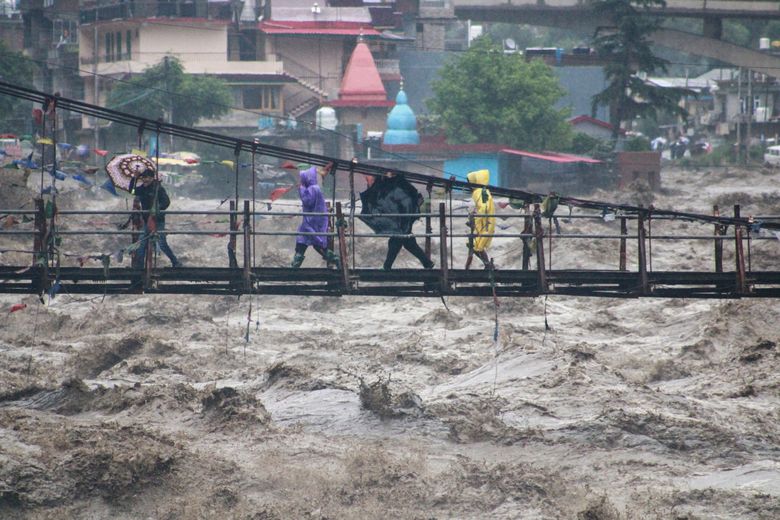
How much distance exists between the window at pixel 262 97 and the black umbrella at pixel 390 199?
136ft

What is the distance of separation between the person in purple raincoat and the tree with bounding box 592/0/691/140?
37182 millimetres

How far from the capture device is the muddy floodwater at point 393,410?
1444 centimetres

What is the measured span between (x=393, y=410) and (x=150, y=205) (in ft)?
14.3

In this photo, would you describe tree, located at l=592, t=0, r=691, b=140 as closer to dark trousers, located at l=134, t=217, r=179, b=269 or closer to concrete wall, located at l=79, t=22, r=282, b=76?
concrete wall, located at l=79, t=22, r=282, b=76

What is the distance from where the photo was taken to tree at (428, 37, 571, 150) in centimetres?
4897

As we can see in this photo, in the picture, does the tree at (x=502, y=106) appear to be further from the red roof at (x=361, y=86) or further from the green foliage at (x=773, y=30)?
the green foliage at (x=773, y=30)

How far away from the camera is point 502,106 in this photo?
49500 millimetres

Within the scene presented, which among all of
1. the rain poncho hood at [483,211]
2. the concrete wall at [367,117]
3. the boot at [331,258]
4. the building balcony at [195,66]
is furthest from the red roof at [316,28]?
the boot at [331,258]

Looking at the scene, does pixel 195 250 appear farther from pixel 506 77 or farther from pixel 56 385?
pixel 506 77

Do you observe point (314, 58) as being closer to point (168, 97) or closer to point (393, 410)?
point (168, 97)

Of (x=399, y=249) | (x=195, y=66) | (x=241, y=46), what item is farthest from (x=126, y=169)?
(x=241, y=46)

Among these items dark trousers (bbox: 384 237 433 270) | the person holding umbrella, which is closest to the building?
dark trousers (bbox: 384 237 433 270)

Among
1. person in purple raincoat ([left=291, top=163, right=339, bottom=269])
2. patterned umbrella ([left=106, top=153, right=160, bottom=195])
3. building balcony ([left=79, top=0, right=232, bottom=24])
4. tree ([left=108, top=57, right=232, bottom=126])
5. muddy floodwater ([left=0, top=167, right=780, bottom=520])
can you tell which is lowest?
muddy floodwater ([left=0, top=167, right=780, bottom=520])

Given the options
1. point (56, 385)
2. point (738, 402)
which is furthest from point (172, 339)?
point (738, 402)
